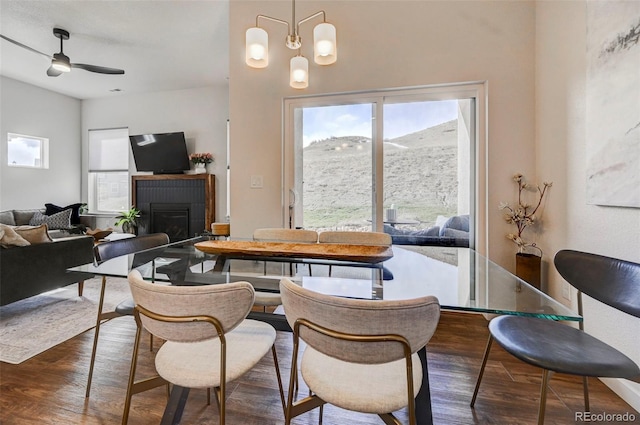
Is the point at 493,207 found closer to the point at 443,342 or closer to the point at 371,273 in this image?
the point at 443,342

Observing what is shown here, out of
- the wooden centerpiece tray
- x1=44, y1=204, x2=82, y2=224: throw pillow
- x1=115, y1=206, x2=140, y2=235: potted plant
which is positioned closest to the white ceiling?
x1=44, y1=204, x2=82, y2=224: throw pillow

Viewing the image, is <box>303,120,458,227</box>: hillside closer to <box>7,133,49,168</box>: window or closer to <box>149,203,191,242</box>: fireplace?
<box>149,203,191,242</box>: fireplace

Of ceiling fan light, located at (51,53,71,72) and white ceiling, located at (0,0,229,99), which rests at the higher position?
white ceiling, located at (0,0,229,99)

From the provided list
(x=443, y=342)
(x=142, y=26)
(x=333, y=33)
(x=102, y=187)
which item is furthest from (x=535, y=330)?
(x=102, y=187)

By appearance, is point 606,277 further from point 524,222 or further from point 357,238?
point 357,238

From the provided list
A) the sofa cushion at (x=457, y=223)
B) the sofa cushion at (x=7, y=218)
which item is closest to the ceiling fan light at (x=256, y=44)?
the sofa cushion at (x=457, y=223)

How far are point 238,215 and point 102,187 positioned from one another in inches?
193

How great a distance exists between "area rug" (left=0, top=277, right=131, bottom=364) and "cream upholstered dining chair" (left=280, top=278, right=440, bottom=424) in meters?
2.31

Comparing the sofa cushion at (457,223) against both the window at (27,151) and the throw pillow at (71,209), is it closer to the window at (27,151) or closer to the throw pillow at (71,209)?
the throw pillow at (71,209)

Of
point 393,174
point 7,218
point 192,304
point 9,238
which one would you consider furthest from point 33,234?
point 393,174

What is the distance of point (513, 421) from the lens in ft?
4.61

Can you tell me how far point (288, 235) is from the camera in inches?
90.1

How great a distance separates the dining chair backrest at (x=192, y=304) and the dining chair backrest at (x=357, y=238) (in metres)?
1.21

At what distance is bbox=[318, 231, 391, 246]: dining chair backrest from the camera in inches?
81.6
